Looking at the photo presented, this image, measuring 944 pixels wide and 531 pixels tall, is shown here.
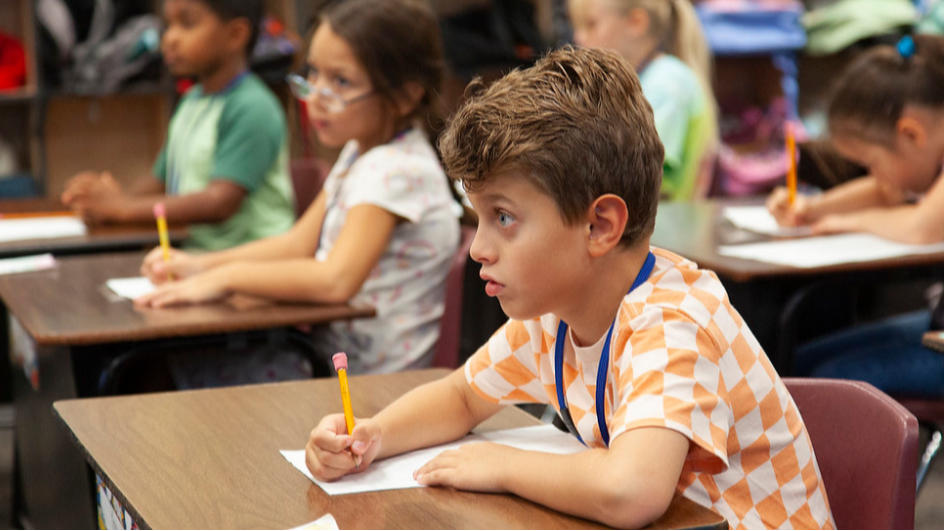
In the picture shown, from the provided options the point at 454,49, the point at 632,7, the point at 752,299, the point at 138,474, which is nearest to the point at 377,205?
the point at 752,299

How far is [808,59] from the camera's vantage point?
5598mm

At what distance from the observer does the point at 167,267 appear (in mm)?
2201

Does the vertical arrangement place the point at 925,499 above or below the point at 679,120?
below

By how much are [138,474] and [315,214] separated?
1.36 m

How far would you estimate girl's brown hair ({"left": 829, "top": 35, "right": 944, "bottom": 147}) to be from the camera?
2363 millimetres

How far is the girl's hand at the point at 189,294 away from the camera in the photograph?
1.99 m

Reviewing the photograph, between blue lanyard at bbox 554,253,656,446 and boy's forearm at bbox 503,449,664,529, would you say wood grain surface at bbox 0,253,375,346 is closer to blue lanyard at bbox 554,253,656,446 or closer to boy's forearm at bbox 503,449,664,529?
blue lanyard at bbox 554,253,656,446

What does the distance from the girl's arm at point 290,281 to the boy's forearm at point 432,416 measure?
71 centimetres

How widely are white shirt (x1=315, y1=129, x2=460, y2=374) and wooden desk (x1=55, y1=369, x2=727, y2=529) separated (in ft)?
2.24

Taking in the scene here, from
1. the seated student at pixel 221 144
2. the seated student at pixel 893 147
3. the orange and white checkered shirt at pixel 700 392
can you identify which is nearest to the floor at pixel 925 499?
the seated student at pixel 893 147

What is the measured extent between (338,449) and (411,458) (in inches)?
5.0

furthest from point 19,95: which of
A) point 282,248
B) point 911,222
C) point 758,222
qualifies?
point 911,222

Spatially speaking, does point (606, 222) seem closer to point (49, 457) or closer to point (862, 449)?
point (862, 449)

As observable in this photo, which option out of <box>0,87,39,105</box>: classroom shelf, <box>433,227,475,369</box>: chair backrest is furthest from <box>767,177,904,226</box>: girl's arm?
<box>0,87,39,105</box>: classroom shelf
